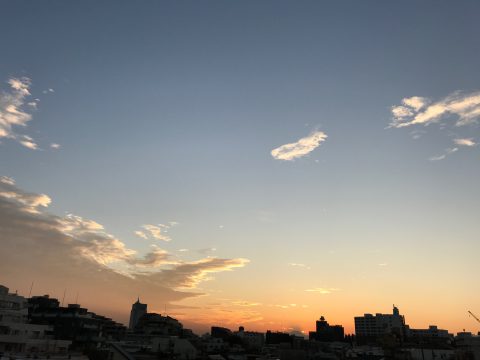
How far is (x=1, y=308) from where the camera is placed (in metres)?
72.1

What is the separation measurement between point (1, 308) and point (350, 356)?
108m

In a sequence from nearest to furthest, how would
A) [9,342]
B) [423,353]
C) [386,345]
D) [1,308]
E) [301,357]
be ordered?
[9,342] → [1,308] → [423,353] → [301,357] → [386,345]

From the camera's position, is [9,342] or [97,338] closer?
[9,342]

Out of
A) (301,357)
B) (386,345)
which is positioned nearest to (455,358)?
(301,357)

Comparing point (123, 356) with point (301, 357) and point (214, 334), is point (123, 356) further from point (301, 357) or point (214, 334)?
point (214, 334)

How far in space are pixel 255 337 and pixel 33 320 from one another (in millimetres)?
120370

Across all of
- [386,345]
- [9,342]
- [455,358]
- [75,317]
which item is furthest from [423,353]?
[9,342]

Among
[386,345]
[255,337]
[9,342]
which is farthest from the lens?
[255,337]

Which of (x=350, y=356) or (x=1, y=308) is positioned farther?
(x=350, y=356)

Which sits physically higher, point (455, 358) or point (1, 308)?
point (1, 308)

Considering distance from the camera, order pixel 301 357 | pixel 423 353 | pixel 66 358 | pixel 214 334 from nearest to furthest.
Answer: pixel 66 358
pixel 423 353
pixel 301 357
pixel 214 334

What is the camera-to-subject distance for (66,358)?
5006 centimetres

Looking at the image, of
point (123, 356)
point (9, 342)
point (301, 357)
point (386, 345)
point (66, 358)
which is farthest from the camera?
point (386, 345)

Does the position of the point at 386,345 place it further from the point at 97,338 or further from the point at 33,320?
the point at 33,320
